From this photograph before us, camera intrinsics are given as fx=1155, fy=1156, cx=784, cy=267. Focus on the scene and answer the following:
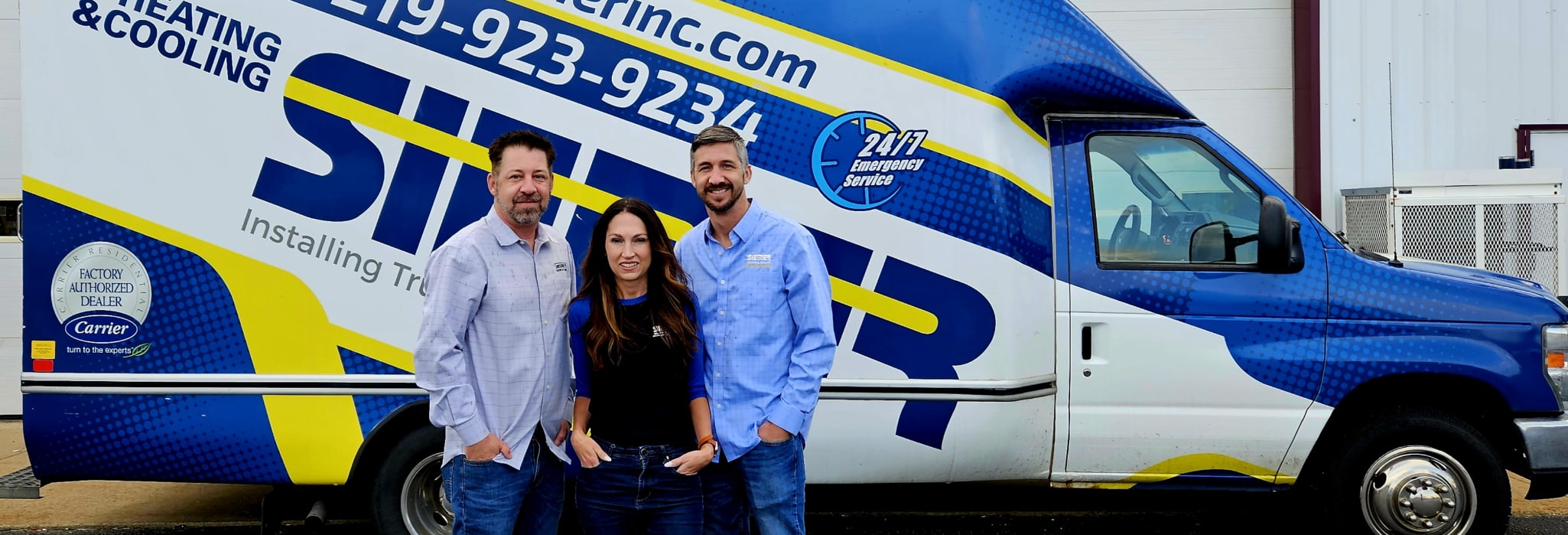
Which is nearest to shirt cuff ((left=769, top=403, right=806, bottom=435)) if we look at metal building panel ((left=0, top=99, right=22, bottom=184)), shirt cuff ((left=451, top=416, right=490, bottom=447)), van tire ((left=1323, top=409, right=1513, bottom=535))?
shirt cuff ((left=451, top=416, right=490, bottom=447))

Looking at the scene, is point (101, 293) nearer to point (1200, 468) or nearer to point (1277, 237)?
point (1200, 468)

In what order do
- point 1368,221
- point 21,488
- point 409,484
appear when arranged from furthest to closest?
point 1368,221 → point 21,488 → point 409,484

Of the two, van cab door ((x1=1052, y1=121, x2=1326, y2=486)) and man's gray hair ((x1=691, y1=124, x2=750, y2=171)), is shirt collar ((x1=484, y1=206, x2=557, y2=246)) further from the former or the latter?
van cab door ((x1=1052, y1=121, x2=1326, y2=486))

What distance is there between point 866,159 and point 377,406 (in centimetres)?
220

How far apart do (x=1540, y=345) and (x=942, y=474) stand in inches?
98.6

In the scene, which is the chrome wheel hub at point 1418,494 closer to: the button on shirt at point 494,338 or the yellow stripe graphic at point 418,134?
the yellow stripe graphic at point 418,134

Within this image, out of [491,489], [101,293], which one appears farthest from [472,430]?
[101,293]

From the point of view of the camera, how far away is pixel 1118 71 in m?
4.73

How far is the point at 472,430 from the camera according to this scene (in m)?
3.11

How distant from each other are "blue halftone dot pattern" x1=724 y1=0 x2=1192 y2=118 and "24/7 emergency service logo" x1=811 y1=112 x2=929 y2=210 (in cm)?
28

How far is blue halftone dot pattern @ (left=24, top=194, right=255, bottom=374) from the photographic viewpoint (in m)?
4.55

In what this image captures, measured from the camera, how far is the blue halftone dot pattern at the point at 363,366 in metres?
4.62

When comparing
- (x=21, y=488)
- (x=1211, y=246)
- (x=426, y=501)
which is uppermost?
(x=1211, y=246)

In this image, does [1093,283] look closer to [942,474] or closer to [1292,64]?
[942,474]
